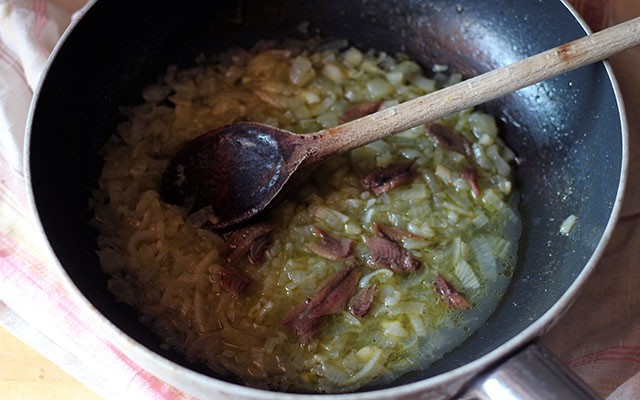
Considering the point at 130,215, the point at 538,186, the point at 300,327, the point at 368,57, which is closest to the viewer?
the point at 300,327

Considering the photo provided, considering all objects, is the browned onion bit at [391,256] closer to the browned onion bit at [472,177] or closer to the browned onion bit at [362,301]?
the browned onion bit at [362,301]

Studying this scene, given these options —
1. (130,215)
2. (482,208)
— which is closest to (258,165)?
(130,215)

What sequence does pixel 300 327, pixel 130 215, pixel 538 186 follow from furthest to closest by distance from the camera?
pixel 538 186 → pixel 130 215 → pixel 300 327

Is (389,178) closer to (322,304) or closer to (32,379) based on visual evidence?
(322,304)

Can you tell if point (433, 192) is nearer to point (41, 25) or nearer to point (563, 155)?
point (563, 155)

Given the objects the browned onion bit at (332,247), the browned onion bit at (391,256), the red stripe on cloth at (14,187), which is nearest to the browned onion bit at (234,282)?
the browned onion bit at (332,247)

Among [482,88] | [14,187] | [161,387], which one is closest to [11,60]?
[14,187]
